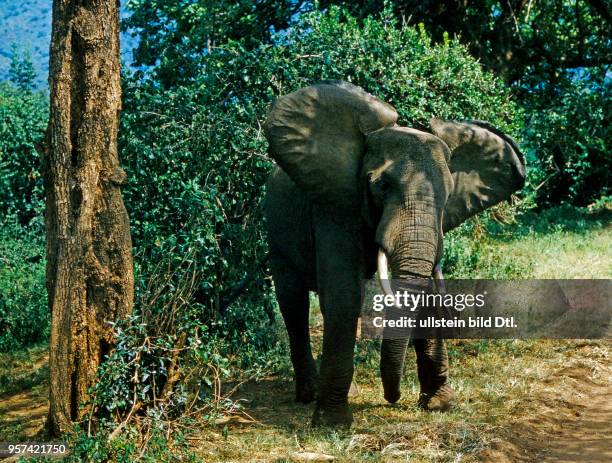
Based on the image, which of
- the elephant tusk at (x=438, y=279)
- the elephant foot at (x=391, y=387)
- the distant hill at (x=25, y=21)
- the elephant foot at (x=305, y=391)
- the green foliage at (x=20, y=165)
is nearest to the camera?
the elephant foot at (x=391, y=387)

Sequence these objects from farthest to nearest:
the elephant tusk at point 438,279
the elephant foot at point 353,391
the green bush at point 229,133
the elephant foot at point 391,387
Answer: the green bush at point 229,133 → the elephant foot at point 353,391 → the elephant tusk at point 438,279 → the elephant foot at point 391,387

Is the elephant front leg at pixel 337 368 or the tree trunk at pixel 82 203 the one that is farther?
the elephant front leg at pixel 337 368

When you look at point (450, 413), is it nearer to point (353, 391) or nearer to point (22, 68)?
point (353, 391)

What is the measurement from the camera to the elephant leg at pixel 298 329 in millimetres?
8758

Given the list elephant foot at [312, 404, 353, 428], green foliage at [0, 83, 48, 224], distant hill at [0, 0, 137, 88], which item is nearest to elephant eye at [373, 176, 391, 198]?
elephant foot at [312, 404, 353, 428]

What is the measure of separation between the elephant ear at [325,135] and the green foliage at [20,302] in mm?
6214

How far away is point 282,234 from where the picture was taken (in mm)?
8562

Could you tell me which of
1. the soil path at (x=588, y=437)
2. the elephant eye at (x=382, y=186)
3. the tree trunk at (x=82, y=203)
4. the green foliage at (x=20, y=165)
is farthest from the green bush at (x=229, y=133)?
the green foliage at (x=20, y=165)

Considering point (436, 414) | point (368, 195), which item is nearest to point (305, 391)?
point (436, 414)

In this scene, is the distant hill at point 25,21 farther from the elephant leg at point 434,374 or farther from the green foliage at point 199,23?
the elephant leg at point 434,374

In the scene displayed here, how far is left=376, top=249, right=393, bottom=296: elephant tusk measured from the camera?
6773 mm

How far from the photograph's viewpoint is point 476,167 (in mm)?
8141

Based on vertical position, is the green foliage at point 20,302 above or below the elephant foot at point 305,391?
above

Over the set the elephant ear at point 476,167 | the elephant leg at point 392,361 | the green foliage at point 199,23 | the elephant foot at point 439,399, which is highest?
the green foliage at point 199,23
